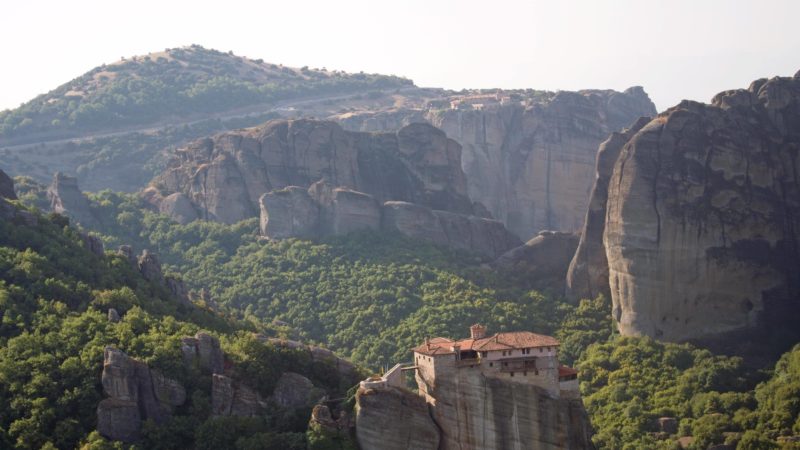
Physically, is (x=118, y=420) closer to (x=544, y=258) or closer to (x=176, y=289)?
(x=176, y=289)

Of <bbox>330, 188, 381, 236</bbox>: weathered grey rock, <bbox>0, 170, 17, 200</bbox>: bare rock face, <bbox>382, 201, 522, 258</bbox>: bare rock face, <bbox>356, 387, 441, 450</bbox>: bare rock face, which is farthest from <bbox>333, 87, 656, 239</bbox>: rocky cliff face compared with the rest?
<bbox>356, 387, 441, 450</bbox>: bare rock face

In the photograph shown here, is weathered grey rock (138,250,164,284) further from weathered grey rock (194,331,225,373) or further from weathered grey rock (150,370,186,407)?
weathered grey rock (150,370,186,407)

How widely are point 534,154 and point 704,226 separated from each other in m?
53.2

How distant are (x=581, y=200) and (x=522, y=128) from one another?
13.7 metres

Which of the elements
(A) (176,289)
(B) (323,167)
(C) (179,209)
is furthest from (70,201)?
(A) (176,289)

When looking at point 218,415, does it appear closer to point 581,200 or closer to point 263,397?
point 263,397

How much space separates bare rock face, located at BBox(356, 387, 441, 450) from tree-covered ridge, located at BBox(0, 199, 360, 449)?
282cm

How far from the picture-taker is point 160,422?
7281 centimetres

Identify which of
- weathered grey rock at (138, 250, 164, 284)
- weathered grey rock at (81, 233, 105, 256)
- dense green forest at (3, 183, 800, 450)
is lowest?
dense green forest at (3, 183, 800, 450)

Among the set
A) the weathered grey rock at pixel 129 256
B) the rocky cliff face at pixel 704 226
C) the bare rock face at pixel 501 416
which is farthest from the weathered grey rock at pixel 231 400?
the rocky cliff face at pixel 704 226

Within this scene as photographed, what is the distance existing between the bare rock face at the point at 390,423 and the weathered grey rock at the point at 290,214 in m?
55.3

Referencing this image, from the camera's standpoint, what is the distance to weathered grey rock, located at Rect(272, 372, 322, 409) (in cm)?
7512

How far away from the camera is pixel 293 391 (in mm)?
75500

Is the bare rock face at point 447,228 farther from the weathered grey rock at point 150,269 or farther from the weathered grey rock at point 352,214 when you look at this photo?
the weathered grey rock at point 150,269
